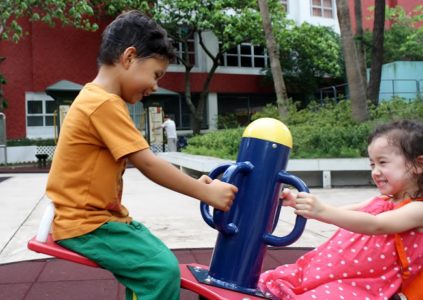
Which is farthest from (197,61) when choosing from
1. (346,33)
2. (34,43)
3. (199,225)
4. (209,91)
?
(199,225)

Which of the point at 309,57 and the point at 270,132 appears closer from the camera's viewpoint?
the point at 270,132

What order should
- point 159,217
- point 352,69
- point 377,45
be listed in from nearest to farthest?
point 159,217 → point 352,69 → point 377,45

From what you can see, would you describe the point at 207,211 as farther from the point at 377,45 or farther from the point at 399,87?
the point at 399,87

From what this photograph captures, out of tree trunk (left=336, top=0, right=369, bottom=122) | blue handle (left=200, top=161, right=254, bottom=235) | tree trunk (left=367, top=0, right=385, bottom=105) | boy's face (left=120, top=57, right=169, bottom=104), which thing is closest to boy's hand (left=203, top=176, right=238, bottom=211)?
blue handle (left=200, top=161, right=254, bottom=235)

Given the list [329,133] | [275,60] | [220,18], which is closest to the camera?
[329,133]

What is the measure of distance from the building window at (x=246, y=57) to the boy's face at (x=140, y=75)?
22.0m

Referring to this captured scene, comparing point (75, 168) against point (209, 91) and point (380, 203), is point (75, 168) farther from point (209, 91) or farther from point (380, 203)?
point (209, 91)

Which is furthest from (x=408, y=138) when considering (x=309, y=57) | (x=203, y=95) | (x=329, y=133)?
(x=309, y=57)

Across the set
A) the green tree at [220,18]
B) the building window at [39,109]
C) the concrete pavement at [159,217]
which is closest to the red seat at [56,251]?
the concrete pavement at [159,217]

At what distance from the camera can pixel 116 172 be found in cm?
164

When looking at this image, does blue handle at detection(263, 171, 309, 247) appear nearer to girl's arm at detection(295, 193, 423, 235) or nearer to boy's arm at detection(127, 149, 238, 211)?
girl's arm at detection(295, 193, 423, 235)

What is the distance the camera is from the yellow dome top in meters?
1.84

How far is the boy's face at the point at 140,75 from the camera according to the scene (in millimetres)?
1629

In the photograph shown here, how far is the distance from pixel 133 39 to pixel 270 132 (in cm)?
61
